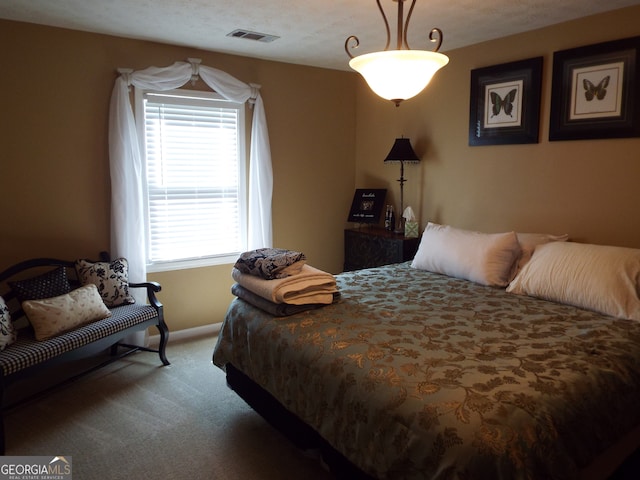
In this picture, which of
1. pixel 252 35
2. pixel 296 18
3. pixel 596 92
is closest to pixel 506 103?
pixel 596 92

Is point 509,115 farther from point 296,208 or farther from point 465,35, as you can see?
point 296,208

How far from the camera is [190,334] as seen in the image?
13.5 ft

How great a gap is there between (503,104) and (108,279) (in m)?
3.27

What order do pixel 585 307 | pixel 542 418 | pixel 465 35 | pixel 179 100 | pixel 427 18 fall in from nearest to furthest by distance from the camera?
pixel 542 418
pixel 585 307
pixel 427 18
pixel 465 35
pixel 179 100

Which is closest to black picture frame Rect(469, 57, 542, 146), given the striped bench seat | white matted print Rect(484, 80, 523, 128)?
white matted print Rect(484, 80, 523, 128)

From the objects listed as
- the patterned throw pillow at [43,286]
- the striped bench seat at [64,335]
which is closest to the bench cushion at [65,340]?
the striped bench seat at [64,335]

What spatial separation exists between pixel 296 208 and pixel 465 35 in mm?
2174

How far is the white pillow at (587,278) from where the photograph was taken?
7.93ft

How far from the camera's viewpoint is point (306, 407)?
2.08 m

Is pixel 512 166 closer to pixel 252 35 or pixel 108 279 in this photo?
pixel 252 35

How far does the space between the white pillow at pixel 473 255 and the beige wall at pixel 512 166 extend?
505 mm

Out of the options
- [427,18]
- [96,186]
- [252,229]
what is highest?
[427,18]

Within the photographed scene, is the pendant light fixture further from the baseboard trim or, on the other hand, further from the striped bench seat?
the baseboard trim

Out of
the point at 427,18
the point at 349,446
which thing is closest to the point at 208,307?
the point at 349,446
